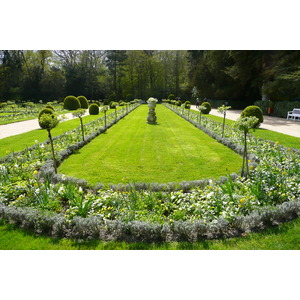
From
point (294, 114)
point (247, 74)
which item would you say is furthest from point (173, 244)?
point (247, 74)

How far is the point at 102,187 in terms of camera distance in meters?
4.94

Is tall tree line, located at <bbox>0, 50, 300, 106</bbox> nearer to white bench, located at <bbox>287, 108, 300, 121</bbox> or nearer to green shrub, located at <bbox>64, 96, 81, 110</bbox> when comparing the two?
white bench, located at <bbox>287, 108, 300, 121</bbox>

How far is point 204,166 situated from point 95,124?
891 centimetres

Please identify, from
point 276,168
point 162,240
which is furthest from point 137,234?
point 276,168

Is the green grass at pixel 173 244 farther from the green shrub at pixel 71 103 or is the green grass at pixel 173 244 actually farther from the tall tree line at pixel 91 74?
the tall tree line at pixel 91 74

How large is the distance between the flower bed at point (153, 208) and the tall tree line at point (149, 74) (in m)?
16.2

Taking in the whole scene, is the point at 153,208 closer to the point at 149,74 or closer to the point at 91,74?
the point at 91,74

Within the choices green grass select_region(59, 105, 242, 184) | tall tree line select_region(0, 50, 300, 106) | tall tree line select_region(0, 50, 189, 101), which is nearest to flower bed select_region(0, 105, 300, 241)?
green grass select_region(59, 105, 242, 184)

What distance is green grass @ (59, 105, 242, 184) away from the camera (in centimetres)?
600

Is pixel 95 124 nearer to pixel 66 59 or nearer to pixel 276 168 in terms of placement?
pixel 276 168

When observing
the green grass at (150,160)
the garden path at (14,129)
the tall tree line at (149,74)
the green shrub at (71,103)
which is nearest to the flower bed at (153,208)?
the green grass at (150,160)

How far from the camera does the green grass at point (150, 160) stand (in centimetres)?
600

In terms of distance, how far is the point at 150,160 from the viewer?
7.28m

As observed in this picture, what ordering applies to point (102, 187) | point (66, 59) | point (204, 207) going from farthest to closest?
1. point (66, 59)
2. point (102, 187)
3. point (204, 207)
